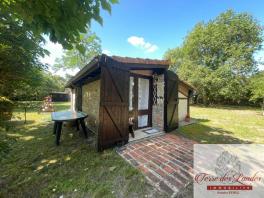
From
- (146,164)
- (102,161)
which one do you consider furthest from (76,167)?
(146,164)

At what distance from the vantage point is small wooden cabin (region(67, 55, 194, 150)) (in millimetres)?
3896

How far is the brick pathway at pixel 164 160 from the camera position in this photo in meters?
2.67

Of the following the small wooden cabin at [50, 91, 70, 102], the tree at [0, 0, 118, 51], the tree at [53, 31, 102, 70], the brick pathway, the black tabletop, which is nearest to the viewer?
the tree at [0, 0, 118, 51]

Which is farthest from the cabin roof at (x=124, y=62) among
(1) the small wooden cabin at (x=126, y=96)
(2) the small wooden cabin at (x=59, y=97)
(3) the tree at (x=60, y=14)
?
(2) the small wooden cabin at (x=59, y=97)

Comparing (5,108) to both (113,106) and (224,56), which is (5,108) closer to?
(113,106)

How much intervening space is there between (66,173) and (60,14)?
9.87 ft

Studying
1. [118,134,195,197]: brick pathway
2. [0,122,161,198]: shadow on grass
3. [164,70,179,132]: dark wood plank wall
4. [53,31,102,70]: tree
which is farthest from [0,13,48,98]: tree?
[53,31,102,70]: tree

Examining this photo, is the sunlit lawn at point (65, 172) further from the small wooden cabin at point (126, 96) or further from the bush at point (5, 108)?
the small wooden cabin at point (126, 96)

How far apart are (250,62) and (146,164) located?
2112 centimetres

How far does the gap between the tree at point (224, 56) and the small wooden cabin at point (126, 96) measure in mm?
12489

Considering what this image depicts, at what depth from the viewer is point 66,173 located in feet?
9.97

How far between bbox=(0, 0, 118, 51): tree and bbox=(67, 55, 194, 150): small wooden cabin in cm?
200

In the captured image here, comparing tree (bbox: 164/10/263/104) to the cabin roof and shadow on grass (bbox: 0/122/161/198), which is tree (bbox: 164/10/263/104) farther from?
shadow on grass (bbox: 0/122/161/198)

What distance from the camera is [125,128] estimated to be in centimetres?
447
